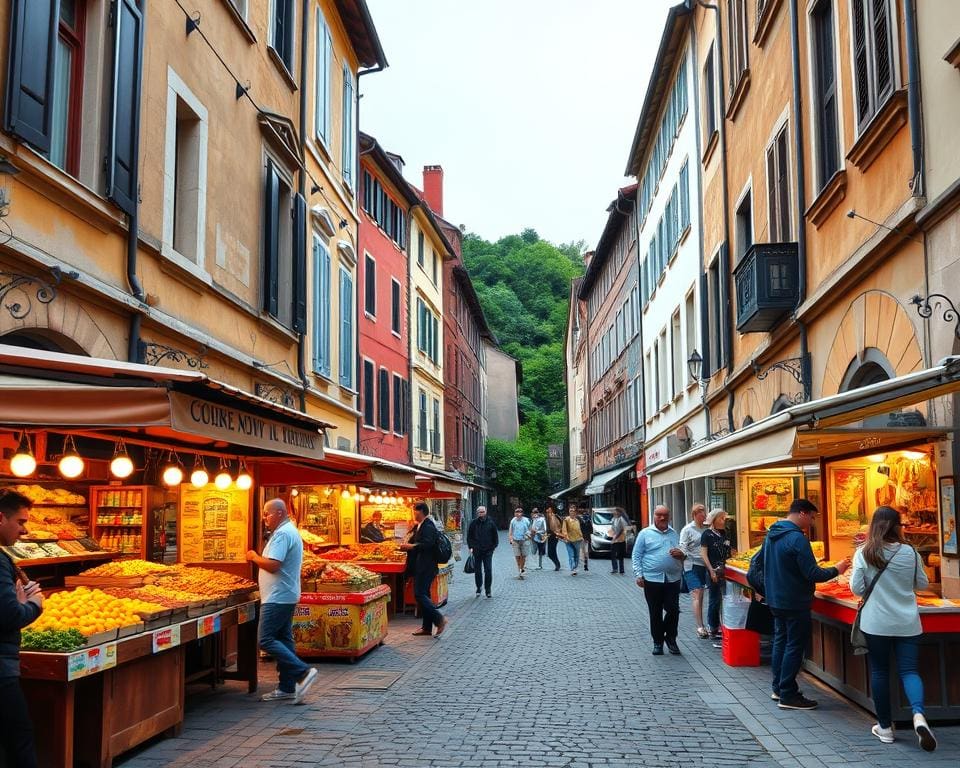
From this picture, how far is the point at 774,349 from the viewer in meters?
15.9

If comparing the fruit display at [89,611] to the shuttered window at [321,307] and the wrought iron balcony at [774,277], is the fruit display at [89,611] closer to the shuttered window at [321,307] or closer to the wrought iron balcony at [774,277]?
the wrought iron balcony at [774,277]

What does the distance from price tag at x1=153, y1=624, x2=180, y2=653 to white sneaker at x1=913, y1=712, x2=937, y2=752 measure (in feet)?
18.0

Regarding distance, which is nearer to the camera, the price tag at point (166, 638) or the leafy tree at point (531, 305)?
the price tag at point (166, 638)

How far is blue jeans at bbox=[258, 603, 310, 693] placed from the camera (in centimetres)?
905

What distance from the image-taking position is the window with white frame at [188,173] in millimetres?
Answer: 12172

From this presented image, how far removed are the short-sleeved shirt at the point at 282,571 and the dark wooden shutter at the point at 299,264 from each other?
26.7 ft

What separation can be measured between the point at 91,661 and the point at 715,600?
28.9ft

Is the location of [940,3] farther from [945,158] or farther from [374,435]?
[374,435]

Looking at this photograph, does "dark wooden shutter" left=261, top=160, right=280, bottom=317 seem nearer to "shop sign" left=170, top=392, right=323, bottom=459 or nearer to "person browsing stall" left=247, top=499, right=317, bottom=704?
"shop sign" left=170, top=392, right=323, bottom=459

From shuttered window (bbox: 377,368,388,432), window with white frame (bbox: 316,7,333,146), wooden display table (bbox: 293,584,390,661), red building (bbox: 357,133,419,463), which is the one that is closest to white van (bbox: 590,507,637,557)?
red building (bbox: 357,133,419,463)

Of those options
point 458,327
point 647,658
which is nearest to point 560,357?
point 458,327

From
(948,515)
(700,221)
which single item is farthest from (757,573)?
(700,221)

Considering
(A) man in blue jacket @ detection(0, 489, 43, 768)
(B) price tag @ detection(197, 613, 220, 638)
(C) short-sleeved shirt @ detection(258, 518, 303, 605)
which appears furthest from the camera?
(C) short-sleeved shirt @ detection(258, 518, 303, 605)

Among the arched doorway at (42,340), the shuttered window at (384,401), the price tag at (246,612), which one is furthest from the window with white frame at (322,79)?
the price tag at (246,612)
